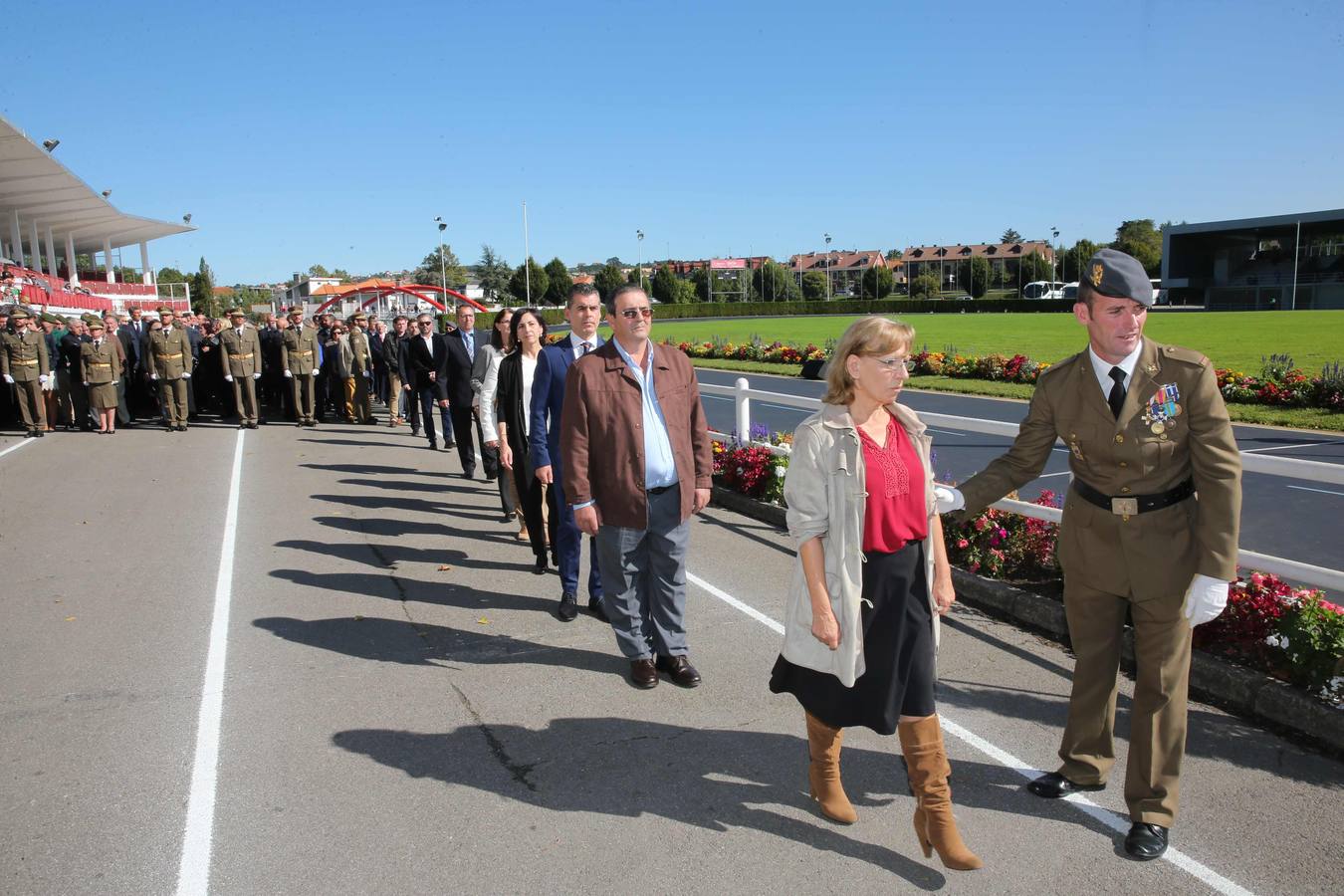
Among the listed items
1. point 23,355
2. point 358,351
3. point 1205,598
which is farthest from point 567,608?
point 23,355

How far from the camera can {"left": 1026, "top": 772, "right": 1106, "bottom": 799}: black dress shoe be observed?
3.60m

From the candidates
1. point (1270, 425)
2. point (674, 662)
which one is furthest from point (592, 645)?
point (1270, 425)

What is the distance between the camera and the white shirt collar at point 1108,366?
3365 millimetres

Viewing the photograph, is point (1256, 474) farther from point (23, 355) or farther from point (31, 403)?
point (31, 403)

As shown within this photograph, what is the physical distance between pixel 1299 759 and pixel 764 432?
6.56 metres

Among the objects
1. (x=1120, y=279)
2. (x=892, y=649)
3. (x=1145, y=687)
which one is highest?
(x=1120, y=279)

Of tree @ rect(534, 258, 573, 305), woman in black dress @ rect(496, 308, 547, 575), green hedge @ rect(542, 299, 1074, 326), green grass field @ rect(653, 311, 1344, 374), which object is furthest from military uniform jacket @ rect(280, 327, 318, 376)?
tree @ rect(534, 258, 573, 305)

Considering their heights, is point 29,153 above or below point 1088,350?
above

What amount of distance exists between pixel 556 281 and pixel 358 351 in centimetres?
8076

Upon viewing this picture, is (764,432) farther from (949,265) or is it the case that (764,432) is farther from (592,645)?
(949,265)

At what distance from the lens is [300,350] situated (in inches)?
651

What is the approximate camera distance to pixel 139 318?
18219 mm

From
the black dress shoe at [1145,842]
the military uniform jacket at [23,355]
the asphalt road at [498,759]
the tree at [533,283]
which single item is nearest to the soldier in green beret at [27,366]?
the military uniform jacket at [23,355]

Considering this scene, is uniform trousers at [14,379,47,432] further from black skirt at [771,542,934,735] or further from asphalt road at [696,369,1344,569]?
black skirt at [771,542,934,735]
